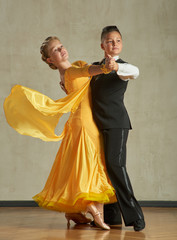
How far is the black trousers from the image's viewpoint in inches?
114

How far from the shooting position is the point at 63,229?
10.1 ft

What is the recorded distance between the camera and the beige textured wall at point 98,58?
467cm

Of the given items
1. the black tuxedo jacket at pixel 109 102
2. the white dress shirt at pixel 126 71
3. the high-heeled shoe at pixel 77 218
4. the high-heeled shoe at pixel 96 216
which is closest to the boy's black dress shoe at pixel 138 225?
the high-heeled shoe at pixel 96 216

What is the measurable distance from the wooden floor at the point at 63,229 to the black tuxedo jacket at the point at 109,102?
75 centimetres

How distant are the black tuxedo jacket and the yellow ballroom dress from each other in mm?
95

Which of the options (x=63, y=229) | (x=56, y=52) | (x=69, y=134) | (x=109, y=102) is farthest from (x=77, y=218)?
(x=56, y=52)

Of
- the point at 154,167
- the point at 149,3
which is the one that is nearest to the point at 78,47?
the point at 149,3

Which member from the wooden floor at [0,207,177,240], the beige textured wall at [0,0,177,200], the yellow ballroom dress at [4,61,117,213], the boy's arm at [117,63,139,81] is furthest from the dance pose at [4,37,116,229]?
the beige textured wall at [0,0,177,200]

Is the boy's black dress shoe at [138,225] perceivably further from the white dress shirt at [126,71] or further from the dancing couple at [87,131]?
the white dress shirt at [126,71]

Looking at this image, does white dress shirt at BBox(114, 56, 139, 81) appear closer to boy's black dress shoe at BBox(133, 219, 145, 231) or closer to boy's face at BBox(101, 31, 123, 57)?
boy's face at BBox(101, 31, 123, 57)

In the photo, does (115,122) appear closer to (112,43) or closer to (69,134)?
(69,134)

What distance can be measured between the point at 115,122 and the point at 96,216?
0.68 m

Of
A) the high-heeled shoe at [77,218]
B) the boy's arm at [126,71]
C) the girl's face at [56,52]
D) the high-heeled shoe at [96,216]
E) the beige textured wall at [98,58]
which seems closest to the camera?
the boy's arm at [126,71]

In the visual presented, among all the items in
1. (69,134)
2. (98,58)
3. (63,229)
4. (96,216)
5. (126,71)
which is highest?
(98,58)
